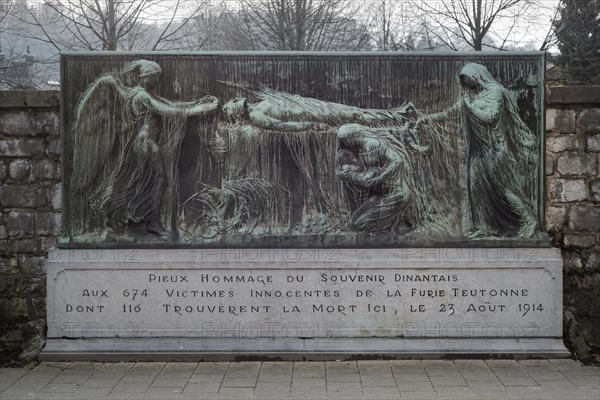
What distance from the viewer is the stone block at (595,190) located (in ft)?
21.4

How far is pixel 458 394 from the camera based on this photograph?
548cm

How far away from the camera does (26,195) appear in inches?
257

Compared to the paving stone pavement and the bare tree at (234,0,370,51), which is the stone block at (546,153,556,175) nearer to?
the paving stone pavement

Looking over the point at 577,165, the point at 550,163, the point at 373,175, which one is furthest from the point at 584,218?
the point at 373,175

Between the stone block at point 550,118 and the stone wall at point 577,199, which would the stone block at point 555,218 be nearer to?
the stone wall at point 577,199

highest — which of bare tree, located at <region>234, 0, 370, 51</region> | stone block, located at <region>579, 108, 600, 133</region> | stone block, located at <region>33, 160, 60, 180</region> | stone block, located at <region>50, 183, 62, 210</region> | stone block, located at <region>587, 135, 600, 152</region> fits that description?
bare tree, located at <region>234, 0, 370, 51</region>

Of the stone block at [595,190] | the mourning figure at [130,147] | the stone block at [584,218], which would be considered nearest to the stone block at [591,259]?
the stone block at [584,218]

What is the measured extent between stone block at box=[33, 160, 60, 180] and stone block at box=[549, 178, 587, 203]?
4.81 meters

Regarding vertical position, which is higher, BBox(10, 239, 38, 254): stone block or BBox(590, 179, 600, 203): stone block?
BBox(590, 179, 600, 203): stone block

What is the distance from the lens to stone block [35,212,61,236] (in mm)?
6520

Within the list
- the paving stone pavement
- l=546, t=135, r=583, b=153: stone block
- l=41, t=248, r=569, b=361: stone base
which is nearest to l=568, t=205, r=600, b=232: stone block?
l=41, t=248, r=569, b=361: stone base

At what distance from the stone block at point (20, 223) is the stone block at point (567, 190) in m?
5.09

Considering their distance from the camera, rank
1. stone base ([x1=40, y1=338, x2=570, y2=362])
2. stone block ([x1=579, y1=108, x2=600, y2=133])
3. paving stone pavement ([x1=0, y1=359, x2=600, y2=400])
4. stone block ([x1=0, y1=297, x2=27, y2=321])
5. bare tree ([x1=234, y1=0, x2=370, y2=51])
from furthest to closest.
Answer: bare tree ([x1=234, y1=0, x2=370, y2=51]) < stone block ([x1=0, y1=297, x2=27, y2=321]) < stone block ([x1=579, y1=108, x2=600, y2=133]) < stone base ([x1=40, y1=338, x2=570, y2=362]) < paving stone pavement ([x1=0, y1=359, x2=600, y2=400])

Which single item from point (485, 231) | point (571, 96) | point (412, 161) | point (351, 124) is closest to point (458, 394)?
point (485, 231)
